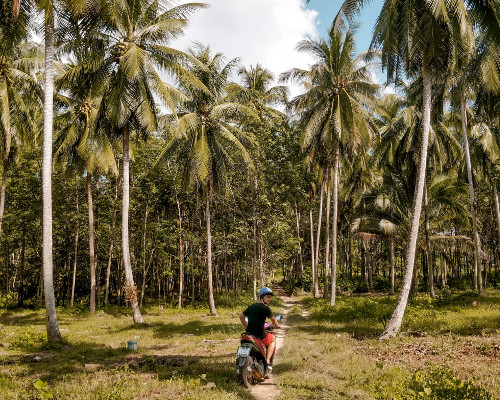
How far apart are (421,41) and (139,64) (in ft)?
30.6

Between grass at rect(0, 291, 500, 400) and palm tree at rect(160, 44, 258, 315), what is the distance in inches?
257

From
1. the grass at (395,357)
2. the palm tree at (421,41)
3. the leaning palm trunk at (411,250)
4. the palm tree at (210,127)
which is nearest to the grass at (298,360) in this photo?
the grass at (395,357)

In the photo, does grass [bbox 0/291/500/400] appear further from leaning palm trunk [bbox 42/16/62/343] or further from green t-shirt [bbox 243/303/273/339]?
green t-shirt [bbox 243/303/273/339]

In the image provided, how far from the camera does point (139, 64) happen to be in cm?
1294

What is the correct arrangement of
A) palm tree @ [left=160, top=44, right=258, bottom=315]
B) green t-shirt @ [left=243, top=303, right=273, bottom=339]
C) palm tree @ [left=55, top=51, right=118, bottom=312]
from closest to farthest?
green t-shirt @ [left=243, top=303, right=273, bottom=339] < palm tree @ [left=160, top=44, right=258, bottom=315] < palm tree @ [left=55, top=51, right=118, bottom=312]

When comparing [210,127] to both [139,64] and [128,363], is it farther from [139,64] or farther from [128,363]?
[128,363]

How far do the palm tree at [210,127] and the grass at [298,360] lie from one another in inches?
257

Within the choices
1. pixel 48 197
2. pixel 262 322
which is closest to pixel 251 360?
pixel 262 322

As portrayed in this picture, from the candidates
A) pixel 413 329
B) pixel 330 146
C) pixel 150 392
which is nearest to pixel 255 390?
pixel 150 392

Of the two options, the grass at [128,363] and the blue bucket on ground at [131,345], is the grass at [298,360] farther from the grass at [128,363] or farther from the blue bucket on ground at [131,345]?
the blue bucket on ground at [131,345]

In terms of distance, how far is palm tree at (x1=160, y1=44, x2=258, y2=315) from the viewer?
16.5 m

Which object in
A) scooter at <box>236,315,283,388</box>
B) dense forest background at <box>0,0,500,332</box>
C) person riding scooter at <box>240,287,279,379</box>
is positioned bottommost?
scooter at <box>236,315,283,388</box>

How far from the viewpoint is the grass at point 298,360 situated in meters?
5.77

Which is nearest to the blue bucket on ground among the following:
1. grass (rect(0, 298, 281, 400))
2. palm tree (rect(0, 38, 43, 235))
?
grass (rect(0, 298, 281, 400))
